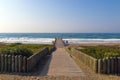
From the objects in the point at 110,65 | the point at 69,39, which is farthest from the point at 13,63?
the point at 69,39

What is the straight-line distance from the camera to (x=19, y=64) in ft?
39.5

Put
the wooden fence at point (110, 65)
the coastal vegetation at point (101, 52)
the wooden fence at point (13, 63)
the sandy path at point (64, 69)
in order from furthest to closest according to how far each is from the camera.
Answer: the coastal vegetation at point (101, 52)
the wooden fence at point (13, 63)
the wooden fence at point (110, 65)
the sandy path at point (64, 69)

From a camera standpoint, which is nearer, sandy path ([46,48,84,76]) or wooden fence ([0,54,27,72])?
sandy path ([46,48,84,76])

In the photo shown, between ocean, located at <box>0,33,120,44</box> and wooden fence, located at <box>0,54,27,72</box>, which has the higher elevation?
wooden fence, located at <box>0,54,27,72</box>

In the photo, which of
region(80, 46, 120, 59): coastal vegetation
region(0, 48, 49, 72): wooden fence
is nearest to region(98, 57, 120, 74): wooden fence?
region(80, 46, 120, 59): coastal vegetation

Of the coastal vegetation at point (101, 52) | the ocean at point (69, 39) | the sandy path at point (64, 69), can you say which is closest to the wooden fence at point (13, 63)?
the sandy path at point (64, 69)

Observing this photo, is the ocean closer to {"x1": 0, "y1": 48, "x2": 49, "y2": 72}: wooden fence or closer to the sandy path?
the sandy path

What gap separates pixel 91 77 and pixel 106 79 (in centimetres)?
72

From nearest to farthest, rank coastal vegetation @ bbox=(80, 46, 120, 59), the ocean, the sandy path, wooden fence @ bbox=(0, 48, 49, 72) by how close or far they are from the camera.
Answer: the sandy path, wooden fence @ bbox=(0, 48, 49, 72), coastal vegetation @ bbox=(80, 46, 120, 59), the ocean

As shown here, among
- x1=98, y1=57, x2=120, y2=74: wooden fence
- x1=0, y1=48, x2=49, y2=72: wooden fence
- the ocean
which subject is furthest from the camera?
the ocean

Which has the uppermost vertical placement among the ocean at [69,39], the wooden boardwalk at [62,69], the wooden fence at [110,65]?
the wooden fence at [110,65]

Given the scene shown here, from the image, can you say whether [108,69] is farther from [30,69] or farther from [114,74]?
[30,69]

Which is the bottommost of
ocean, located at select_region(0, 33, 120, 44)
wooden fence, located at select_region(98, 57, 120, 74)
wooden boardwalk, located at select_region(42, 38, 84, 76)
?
ocean, located at select_region(0, 33, 120, 44)

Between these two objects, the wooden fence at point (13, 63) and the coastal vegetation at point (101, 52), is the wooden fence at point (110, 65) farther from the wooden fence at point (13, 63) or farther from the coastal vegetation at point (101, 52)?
the wooden fence at point (13, 63)
